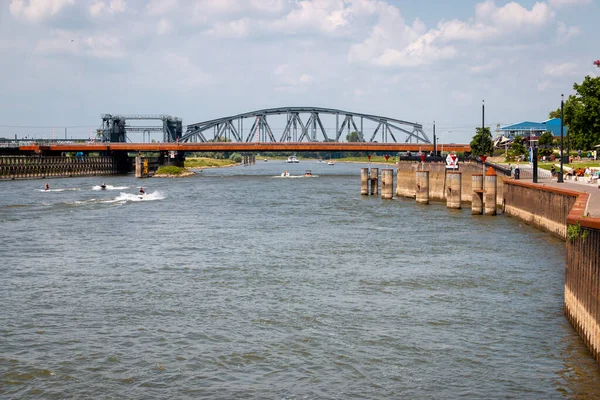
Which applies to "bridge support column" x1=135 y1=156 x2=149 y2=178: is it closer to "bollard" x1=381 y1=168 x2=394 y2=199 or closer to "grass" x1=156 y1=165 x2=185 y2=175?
"grass" x1=156 y1=165 x2=185 y2=175

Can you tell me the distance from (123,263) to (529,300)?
24.3m

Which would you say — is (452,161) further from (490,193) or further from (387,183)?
(490,193)

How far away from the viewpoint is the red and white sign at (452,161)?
287 ft

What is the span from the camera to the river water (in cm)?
2378

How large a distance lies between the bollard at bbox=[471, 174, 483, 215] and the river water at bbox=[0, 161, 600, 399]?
11581 mm

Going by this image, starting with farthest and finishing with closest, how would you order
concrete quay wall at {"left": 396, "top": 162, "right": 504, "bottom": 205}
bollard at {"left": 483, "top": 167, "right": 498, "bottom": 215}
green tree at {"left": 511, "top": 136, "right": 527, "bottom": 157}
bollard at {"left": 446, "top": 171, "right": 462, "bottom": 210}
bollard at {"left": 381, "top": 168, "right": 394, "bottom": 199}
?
1. green tree at {"left": 511, "top": 136, "right": 527, "bottom": 157}
2. bollard at {"left": 381, "top": 168, "right": 394, "bottom": 199}
3. concrete quay wall at {"left": 396, "top": 162, "right": 504, "bottom": 205}
4. bollard at {"left": 446, "top": 171, "right": 462, "bottom": 210}
5. bollard at {"left": 483, "top": 167, "right": 498, "bottom": 215}

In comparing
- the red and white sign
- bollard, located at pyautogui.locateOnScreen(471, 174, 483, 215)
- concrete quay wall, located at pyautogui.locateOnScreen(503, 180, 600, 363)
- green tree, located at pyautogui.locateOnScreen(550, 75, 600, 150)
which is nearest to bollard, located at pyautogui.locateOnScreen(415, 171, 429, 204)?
the red and white sign

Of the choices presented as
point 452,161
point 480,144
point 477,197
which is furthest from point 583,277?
point 480,144

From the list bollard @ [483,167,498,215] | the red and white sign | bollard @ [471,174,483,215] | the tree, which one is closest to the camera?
bollard @ [483,167,498,215]

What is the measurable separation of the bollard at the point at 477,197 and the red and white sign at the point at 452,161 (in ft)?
35.1

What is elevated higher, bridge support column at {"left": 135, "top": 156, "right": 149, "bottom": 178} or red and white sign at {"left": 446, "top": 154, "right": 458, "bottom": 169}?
red and white sign at {"left": 446, "top": 154, "right": 458, "bottom": 169}

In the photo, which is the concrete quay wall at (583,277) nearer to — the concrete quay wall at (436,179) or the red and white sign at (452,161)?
the red and white sign at (452,161)

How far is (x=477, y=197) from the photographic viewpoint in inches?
2958

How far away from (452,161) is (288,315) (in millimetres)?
59908
